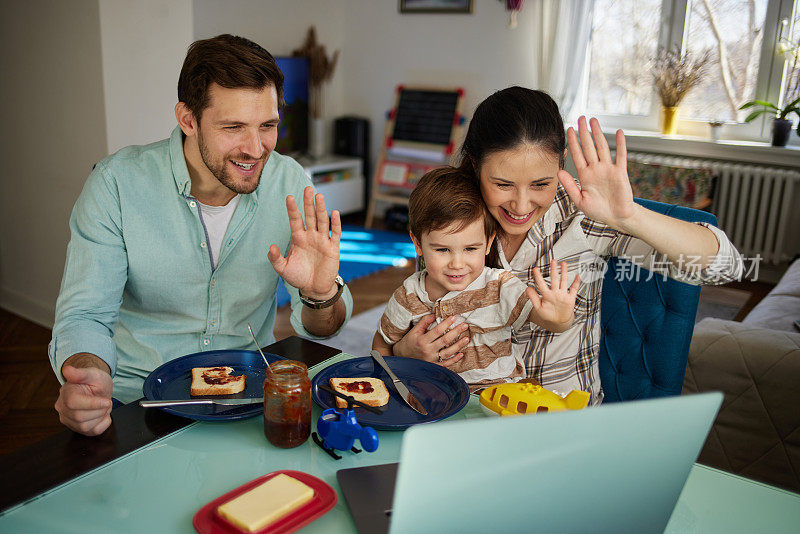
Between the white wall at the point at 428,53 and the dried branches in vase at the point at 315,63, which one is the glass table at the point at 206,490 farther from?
the dried branches in vase at the point at 315,63

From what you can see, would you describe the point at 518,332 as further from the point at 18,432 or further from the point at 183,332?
the point at 18,432

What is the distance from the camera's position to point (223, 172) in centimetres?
154

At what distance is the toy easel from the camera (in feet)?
18.5

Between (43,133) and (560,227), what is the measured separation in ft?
9.25

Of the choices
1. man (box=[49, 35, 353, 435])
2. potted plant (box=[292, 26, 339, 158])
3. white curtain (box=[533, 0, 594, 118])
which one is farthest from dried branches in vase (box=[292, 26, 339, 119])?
man (box=[49, 35, 353, 435])

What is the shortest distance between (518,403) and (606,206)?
458 millimetres

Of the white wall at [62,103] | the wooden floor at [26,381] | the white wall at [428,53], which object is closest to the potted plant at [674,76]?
the white wall at [428,53]

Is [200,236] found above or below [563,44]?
below

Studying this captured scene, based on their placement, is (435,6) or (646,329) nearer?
(646,329)

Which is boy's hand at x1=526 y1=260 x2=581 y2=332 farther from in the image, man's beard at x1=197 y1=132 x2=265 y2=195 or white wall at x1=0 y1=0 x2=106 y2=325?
white wall at x1=0 y1=0 x2=106 y2=325

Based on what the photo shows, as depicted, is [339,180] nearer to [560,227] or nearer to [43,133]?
[43,133]

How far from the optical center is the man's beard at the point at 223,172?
5.05ft

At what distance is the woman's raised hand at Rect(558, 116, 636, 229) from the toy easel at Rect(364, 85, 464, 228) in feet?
14.0

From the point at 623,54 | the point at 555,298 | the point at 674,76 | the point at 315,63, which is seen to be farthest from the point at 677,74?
the point at 555,298
